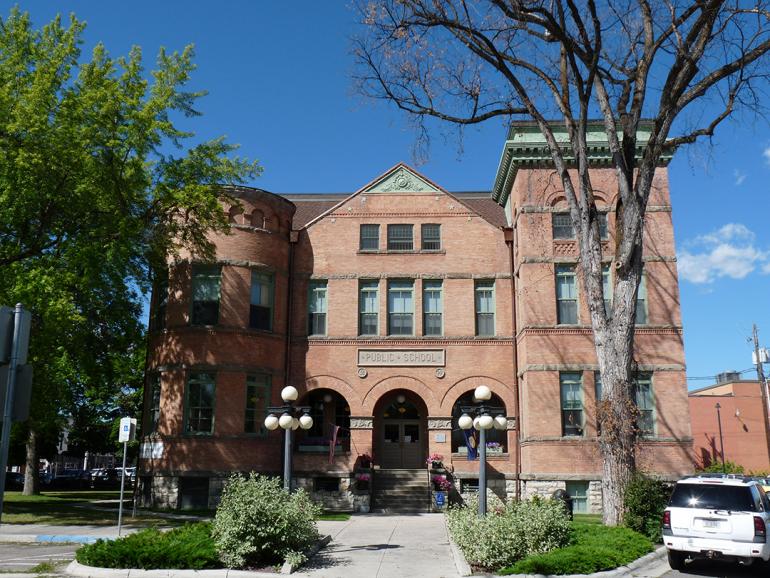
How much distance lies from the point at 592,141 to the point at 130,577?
21245 mm

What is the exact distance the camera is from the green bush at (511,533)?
12172 mm

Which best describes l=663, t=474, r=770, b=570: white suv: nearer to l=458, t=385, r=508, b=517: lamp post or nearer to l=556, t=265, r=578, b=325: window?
l=458, t=385, r=508, b=517: lamp post

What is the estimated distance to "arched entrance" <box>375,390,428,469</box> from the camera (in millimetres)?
27094

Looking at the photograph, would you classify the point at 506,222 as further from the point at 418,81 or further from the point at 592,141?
the point at 418,81

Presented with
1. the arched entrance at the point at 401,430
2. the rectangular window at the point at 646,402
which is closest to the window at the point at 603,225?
the rectangular window at the point at 646,402

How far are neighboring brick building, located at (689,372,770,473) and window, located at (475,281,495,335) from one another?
45360 mm

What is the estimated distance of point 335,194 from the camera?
110 ft

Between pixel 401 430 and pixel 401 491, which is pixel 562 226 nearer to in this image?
pixel 401 430

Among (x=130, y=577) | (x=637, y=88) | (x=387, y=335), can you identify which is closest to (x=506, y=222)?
(x=387, y=335)

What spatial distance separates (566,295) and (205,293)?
13.2 m

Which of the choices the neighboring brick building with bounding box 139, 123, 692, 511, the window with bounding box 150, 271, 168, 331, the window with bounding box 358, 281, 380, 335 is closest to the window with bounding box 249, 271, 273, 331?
the neighboring brick building with bounding box 139, 123, 692, 511

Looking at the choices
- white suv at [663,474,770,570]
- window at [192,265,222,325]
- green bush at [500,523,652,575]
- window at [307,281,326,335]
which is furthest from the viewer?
window at [307,281,326,335]

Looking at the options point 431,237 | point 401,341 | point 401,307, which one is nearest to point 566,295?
point 431,237

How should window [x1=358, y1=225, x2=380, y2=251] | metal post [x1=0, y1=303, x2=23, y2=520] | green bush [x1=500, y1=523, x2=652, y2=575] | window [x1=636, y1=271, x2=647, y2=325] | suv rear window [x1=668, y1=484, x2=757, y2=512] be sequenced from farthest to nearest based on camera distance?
window [x1=358, y1=225, x2=380, y2=251]
window [x1=636, y1=271, x2=647, y2=325]
suv rear window [x1=668, y1=484, x2=757, y2=512]
green bush [x1=500, y1=523, x2=652, y2=575]
metal post [x1=0, y1=303, x2=23, y2=520]
